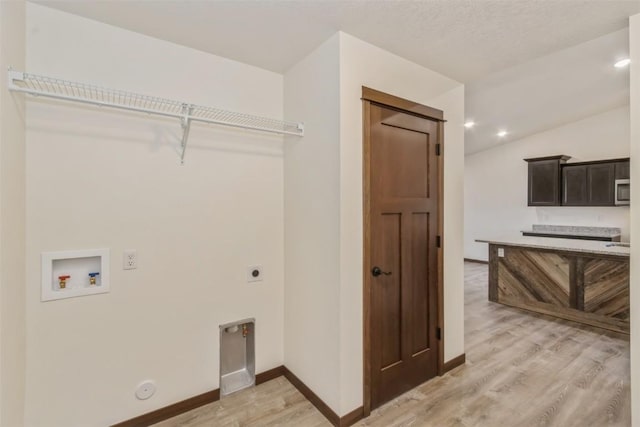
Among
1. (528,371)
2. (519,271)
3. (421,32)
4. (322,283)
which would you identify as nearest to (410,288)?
(322,283)

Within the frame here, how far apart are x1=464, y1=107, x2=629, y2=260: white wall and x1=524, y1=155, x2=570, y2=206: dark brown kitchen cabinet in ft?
1.28

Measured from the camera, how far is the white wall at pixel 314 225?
2.00 m

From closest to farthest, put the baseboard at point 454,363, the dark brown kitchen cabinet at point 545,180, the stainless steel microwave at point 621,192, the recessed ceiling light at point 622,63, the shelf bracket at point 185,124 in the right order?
1. the shelf bracket at point 185,124
2. the baseboard at point 454,363
3. the recessed ceiling light at point 622,63
4. the stainless steel microwave at point 621,192
5. the dark brown kitchen cabinet at point 545,180

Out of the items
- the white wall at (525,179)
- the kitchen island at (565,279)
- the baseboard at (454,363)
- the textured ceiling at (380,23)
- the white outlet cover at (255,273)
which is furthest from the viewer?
the white wall at (525,179)

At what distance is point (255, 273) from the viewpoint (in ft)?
8.00

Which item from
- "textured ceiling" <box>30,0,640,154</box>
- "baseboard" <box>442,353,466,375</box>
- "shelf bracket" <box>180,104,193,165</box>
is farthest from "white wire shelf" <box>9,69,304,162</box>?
"baseboard" <box>442,353,466,375</box>

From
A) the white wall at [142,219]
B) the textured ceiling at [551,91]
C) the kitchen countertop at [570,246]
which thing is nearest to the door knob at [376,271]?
the white wall at [142,219]

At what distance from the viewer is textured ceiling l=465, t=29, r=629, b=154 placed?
9.21 feet

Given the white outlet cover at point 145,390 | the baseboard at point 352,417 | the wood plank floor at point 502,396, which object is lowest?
the wood plank floor at point 502,396

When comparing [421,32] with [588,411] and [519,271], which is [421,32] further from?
[519,271]

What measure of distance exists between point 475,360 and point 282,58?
10.4 ft

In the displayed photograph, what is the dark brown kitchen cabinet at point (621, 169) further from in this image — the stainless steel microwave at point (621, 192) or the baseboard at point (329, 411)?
the baseboard at point (329, 411)

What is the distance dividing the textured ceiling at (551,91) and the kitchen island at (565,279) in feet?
6.60

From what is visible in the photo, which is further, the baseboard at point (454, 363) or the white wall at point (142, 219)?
the baseboard at point (454, 363)
